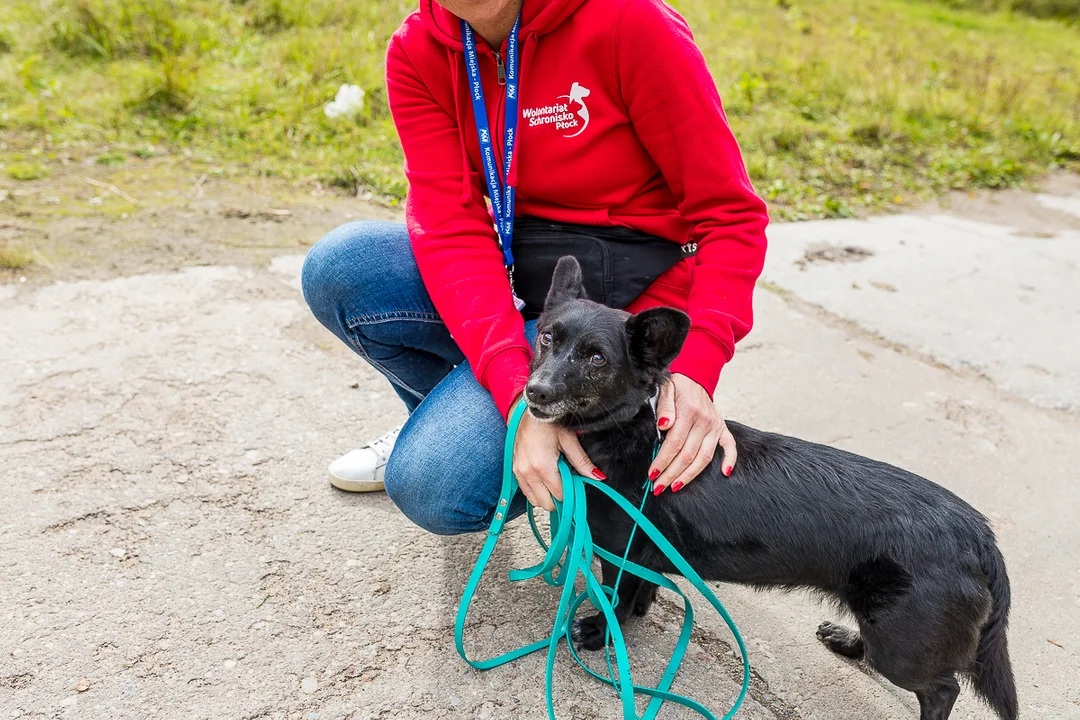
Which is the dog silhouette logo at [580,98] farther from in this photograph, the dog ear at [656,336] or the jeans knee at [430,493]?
the jeans knee at [430,493]

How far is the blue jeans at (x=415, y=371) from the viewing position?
202cm

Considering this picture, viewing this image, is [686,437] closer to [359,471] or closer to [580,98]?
[580,98]

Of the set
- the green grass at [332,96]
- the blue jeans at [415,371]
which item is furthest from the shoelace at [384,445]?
the green grass at [332,96]

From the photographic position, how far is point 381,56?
6371 mm

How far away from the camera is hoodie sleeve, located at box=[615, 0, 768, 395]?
6.26ft

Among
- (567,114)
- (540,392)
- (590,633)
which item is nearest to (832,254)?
(567,114)

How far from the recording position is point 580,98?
6.60 feet

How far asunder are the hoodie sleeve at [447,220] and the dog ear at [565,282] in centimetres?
15

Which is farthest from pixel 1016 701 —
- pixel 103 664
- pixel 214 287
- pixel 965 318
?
pixel 214 287

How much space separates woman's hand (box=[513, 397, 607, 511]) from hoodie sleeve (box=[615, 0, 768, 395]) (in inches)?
12.7

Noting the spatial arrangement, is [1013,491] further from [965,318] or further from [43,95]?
[43,95]

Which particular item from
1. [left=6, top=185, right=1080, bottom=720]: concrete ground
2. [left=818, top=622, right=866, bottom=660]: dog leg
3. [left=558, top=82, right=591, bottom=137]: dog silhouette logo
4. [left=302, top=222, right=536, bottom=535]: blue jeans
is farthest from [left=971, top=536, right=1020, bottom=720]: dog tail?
[left=558, top=82, right=591, bottom=137]: dog silhouette logo

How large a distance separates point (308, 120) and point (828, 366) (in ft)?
12.6

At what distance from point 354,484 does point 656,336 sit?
3.93ft
